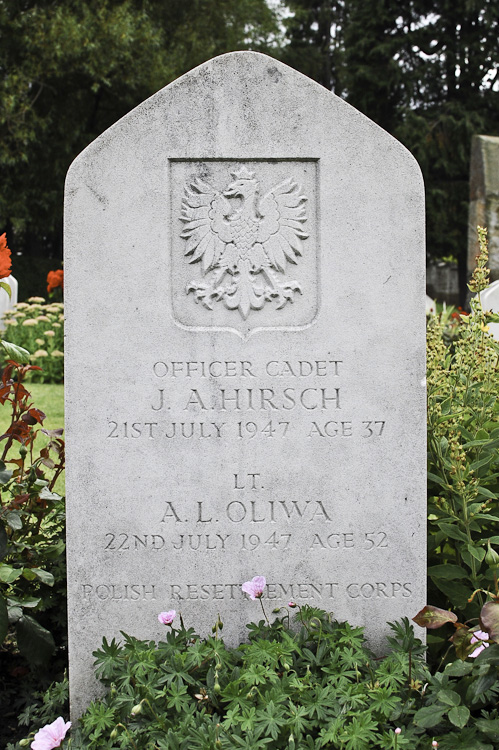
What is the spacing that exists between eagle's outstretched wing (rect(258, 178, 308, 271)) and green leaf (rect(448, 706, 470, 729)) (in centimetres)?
154

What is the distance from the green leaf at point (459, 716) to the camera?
2084 mm

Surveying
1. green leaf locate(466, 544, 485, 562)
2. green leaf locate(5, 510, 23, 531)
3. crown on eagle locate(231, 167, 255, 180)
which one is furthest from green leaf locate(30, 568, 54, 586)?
crown on eagle locate(231, 167, 255, 180)

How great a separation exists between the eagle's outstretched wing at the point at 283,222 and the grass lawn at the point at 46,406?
3.60 metres

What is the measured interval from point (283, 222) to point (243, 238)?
157 millimetres

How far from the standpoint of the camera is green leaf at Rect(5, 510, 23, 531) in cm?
274

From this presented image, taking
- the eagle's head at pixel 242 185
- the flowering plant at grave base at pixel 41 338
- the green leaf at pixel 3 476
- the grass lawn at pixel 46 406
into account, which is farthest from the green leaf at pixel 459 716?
the flowering plant at grave base at pixel 41 338

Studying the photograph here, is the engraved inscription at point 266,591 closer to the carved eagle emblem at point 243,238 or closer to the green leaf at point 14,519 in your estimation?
the green leaf at point 14,519

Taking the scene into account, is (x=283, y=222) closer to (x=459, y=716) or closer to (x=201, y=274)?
(x=201, y=274)

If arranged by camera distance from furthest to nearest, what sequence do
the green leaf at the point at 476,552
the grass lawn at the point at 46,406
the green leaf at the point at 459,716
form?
the grass lawn at the point at 46,406 < the green leaf at the point at 476,552 < the green leaf at the point at 459,716

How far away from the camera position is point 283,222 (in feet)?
8.80

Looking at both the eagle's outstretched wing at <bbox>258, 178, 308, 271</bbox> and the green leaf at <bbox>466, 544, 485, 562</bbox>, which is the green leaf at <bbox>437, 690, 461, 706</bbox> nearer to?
the green leaf at <bbox>466, 544, 485, 562</bbox>

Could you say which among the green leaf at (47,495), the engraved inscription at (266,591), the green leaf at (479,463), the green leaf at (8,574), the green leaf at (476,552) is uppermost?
the green leaf at (479,463)

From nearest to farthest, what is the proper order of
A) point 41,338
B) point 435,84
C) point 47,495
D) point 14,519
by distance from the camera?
point 14,519 → point 47,495 → point 41,338 → point 435,84

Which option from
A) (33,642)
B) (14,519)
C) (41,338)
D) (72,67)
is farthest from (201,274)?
(72,67)
